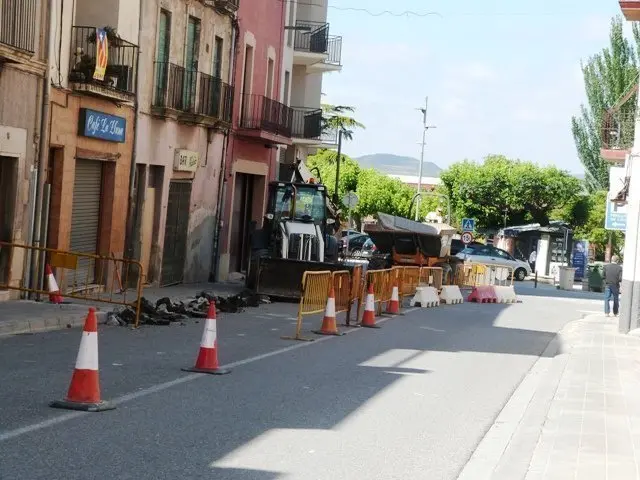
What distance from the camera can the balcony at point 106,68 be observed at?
23312 mm

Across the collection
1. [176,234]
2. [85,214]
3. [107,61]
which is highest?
[107,61]

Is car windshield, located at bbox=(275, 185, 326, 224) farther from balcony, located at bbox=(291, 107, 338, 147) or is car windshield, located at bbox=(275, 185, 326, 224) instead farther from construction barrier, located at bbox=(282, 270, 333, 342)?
balcony, located at bbox=(291, 107, 338, 147)

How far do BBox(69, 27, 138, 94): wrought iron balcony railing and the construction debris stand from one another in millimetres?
4465

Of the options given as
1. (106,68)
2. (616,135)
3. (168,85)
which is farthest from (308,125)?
(106,68)

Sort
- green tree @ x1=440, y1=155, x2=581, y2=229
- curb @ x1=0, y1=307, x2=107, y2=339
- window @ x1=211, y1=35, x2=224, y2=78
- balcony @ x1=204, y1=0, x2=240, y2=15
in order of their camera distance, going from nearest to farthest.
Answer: curb @ x1=0, y1=307, x2=107, y2=339
balcony @ x1=204, y1=0, x2=240, y2=15
window @ x1=211, y1=35, x2=224, y2=78
green tree @ x1=440, y1=155, x2=581, y2=229

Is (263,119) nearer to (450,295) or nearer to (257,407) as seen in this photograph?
(450,295)

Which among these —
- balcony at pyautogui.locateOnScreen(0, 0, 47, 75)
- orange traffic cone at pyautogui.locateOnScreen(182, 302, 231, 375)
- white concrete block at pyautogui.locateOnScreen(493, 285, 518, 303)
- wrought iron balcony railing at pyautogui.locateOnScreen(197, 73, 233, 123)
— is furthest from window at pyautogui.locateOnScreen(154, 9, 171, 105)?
orange traffic cone at pyautogui.locateOnScreen(182, 302, 231, 375)

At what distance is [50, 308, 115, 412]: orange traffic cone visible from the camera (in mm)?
9797

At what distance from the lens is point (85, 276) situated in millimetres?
24844

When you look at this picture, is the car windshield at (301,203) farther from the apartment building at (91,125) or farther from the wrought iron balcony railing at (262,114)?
the wrought iron balcony railing at (262,114)

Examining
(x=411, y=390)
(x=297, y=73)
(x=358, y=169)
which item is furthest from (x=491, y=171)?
(x=411, y=390)

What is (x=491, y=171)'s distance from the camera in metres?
87.4

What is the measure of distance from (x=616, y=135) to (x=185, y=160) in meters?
11.8

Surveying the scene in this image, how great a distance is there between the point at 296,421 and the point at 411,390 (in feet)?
9.90
